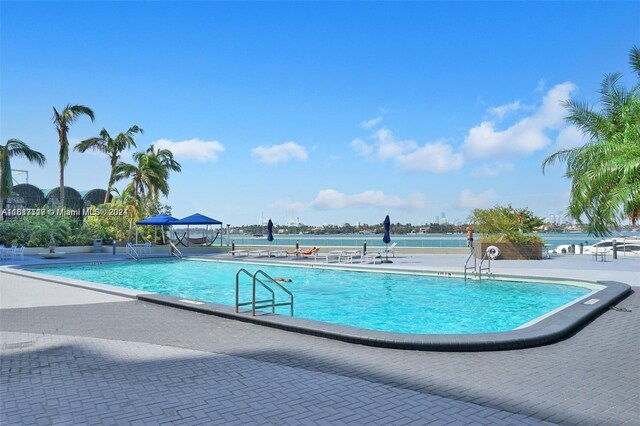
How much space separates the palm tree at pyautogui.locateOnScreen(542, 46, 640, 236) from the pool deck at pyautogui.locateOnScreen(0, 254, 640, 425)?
4880 mm

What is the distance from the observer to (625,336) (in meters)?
5.82

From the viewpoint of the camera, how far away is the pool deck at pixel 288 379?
3.34 m

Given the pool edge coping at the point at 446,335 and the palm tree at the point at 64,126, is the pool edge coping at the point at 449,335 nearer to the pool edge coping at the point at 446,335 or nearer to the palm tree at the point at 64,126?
the pool edge coping at the point at 446,335

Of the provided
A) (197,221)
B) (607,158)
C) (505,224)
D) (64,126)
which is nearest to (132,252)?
(197,221)

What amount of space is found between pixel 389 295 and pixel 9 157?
26749mm

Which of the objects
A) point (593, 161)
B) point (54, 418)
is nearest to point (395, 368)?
point (54, 418)

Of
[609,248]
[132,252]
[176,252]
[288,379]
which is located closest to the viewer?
[288,379]

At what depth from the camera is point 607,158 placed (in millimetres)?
11555

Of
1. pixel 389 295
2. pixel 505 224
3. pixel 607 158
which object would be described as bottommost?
pixel 389 295

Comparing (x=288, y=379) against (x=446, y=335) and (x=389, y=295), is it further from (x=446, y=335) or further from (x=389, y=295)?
(x=389, y=295)

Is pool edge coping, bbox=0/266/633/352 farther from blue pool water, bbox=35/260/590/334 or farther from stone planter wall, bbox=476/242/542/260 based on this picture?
stone planter wall, bbox=476/242/542/260

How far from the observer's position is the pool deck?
132 inches

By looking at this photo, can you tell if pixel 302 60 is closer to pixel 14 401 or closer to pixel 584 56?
pixel 584 56

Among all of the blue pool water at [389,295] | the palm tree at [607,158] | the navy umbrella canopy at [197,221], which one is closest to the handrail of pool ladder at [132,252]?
the navy umbrella canopy at [197,221]
